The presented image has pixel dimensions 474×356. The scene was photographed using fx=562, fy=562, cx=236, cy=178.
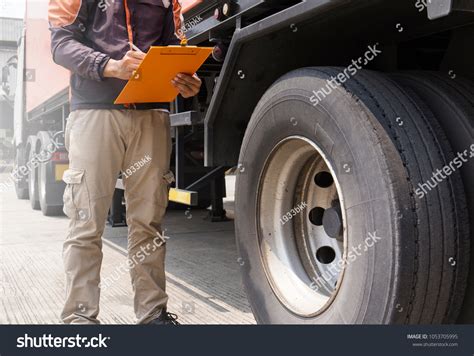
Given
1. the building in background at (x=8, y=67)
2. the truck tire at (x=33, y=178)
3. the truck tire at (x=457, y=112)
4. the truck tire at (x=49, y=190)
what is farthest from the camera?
the building in background at (x=8, y=67)

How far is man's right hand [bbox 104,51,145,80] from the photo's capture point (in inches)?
90.1

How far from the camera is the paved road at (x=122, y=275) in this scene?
3.18 m

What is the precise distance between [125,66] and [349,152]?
3.39ft

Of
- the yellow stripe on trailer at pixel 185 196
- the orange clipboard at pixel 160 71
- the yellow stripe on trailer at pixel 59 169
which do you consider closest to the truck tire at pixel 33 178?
the yellow stripe on trailer at pixel 59 169

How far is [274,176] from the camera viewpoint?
2365 millimetres

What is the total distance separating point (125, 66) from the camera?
2.32 metres

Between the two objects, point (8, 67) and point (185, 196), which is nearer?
point (185, 196)

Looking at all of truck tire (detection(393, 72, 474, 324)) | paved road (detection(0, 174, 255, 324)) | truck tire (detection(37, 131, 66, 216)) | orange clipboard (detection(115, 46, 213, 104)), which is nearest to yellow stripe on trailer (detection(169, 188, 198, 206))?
paved road (detection(0, 174, 255, 324))

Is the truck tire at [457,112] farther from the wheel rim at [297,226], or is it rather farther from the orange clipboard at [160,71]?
the orange clipboard at [160,71]

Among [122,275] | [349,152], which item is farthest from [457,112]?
[122,275]

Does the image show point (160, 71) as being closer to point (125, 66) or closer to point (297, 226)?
point (125, 66)

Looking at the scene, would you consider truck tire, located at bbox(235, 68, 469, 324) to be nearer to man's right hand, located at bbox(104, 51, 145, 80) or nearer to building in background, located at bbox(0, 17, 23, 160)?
man's right hand, located at bbox(104, 51, 145, 80)

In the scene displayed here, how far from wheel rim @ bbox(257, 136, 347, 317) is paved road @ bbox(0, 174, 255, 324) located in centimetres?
74

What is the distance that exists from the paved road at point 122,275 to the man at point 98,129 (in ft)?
2.18
